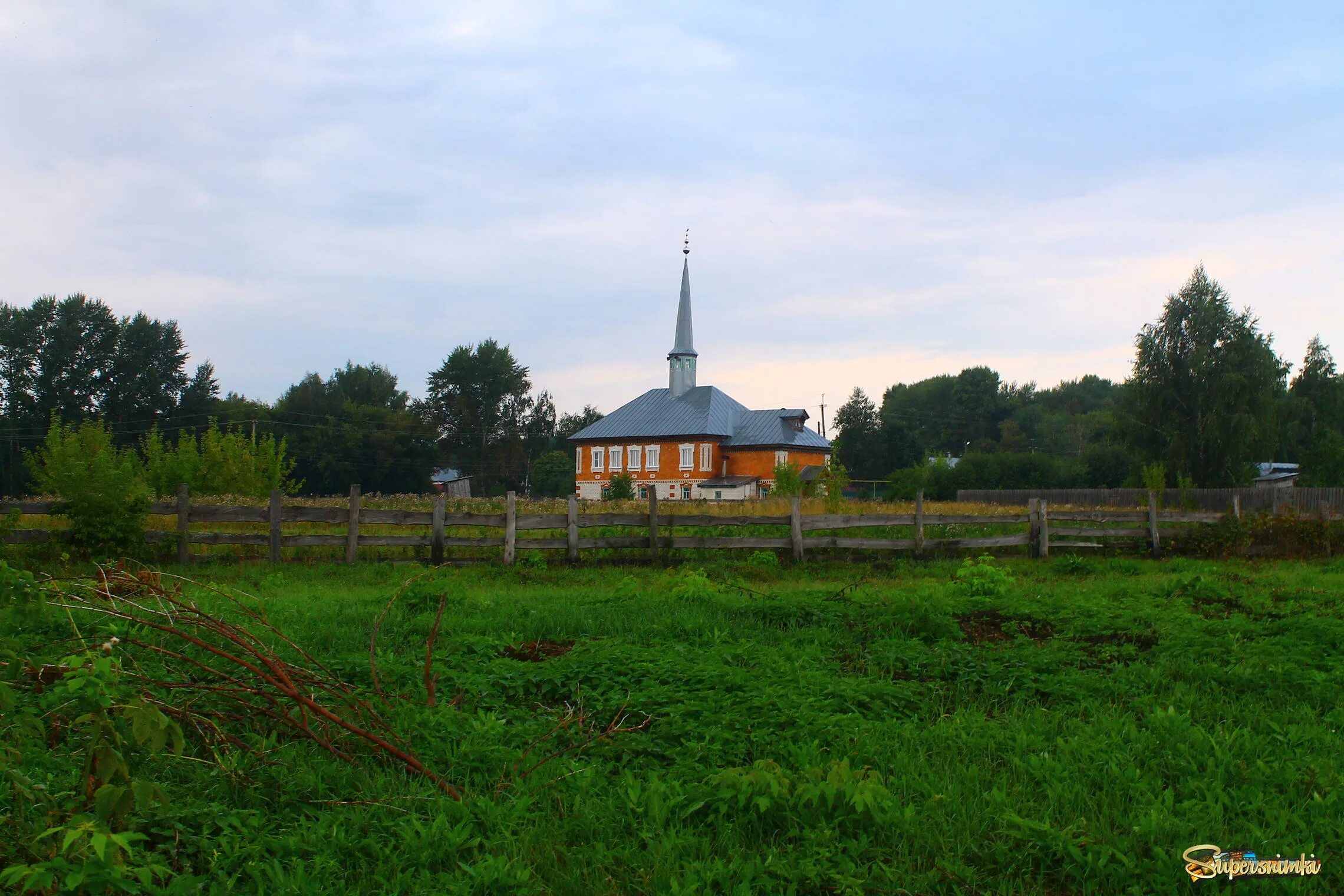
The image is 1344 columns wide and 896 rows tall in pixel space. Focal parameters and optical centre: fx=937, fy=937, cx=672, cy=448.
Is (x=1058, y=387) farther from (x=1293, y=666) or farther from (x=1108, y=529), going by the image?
(x=1293, y=666)

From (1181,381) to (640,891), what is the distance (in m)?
47.5

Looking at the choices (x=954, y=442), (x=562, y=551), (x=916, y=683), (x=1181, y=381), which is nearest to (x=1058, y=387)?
(x=954, y=442)

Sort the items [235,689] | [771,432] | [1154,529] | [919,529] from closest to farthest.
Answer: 1. [235,689]
2. [919,529]
3. [1154,529]
4. [771,432]

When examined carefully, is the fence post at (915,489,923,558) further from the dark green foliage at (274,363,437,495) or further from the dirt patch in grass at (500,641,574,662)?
the dark green foliage at (274,363,437,495)

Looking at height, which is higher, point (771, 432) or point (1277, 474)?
point (771, 432)

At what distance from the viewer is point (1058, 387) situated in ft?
351

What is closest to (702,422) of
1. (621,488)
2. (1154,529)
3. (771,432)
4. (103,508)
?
(771,432)

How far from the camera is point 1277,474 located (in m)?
55.5

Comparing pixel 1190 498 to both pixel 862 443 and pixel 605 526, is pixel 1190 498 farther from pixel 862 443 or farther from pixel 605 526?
pixel 862 443

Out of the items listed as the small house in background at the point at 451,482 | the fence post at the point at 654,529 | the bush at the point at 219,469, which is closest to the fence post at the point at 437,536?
the fence post at the point at 654,529

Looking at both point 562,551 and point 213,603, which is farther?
point 562,551

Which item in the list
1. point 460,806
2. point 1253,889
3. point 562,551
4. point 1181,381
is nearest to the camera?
point 1253,889

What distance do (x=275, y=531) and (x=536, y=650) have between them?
28.1ft

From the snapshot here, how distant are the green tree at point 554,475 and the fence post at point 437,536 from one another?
6005cm
